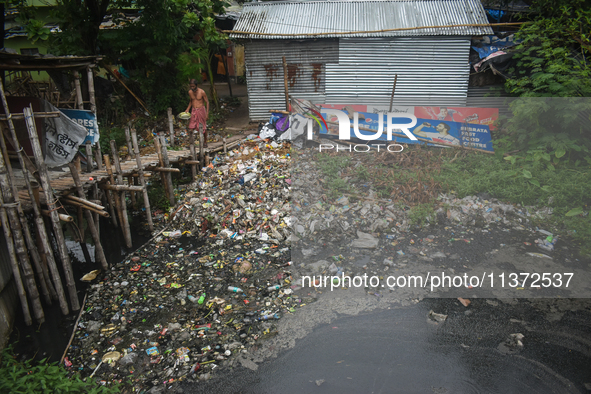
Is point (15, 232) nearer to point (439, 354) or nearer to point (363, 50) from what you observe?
point (439, 354)

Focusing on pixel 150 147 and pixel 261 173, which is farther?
pixel 150 147

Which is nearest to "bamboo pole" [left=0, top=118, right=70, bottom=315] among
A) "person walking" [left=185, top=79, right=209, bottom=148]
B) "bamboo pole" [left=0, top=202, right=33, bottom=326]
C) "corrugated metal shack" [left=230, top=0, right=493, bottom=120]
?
"bamboo pole" [left=0, top=202, right=33, bottom=326]

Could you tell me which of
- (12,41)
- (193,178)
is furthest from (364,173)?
(12,41)

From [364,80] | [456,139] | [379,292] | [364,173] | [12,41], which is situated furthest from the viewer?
[12,41]

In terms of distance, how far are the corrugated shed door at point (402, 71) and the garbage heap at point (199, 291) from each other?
392cm

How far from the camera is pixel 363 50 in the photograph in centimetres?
1070

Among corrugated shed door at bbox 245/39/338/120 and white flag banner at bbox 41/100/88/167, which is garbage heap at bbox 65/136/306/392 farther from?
corrugated shed door at bbox 245/39/338/120

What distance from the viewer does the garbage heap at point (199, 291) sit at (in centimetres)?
455

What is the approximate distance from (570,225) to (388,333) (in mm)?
4493

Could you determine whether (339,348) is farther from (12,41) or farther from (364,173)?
(12,41)

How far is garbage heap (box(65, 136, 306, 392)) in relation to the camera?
4.55 metres

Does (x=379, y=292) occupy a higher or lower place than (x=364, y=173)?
lower

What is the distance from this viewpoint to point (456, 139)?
9.04 meters

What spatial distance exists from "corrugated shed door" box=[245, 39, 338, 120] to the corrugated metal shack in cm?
3
